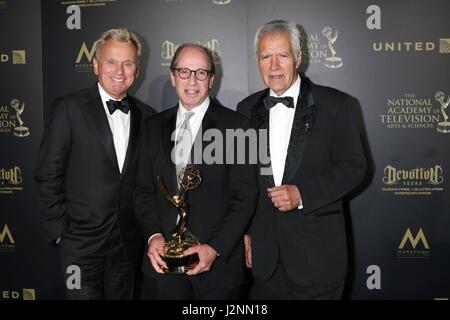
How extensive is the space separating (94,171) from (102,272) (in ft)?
1.90

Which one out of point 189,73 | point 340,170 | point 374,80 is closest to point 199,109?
point 189,73

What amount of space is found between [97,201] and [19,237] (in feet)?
5.24

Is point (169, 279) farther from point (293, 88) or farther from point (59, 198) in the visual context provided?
point (293, 88)

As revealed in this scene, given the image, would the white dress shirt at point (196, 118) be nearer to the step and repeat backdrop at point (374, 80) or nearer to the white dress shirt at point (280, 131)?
the white dress shirt at point (280, 131)

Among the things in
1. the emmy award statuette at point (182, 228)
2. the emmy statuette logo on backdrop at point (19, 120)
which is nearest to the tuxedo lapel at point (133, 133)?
the emmy award statuette at point (182, 228)

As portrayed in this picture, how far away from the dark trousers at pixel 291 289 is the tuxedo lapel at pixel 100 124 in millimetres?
1023

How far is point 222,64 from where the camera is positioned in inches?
141

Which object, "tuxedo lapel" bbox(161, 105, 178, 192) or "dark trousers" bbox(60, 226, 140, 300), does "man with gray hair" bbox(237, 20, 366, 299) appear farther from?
"dark trousers" bbox(60, 226, 140, 300)

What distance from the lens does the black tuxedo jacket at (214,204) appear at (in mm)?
2209

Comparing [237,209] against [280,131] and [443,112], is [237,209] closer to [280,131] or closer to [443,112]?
[280,131]

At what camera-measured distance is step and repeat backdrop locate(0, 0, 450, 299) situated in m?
3.46

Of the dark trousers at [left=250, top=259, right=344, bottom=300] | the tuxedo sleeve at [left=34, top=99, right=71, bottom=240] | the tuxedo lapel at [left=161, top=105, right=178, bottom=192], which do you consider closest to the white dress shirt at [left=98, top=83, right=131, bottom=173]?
the tuxedo sleeve at [left=34, top=99, right=71, bottom=240]

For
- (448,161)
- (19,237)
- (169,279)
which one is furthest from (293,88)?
(19,237)

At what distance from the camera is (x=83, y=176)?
266 cm
